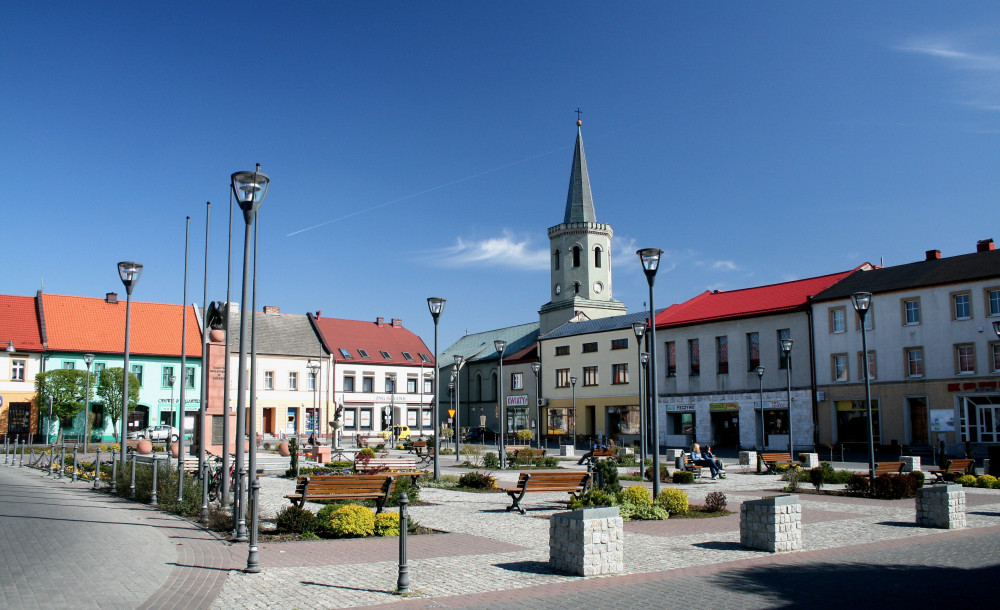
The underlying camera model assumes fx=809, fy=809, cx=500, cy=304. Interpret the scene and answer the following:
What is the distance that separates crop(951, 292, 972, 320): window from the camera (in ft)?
130

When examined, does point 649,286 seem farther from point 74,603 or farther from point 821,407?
point 821,407

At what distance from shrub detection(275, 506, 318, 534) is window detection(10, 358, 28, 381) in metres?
50.9

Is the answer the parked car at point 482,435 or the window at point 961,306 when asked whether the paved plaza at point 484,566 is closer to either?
the window at point 961,306

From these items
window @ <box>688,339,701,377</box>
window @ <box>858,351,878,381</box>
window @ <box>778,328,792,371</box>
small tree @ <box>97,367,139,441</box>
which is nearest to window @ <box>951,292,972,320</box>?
window @ <box>858,351,878,381</box>

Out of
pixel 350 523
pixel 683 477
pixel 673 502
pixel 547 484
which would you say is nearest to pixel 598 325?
pixel 683 477

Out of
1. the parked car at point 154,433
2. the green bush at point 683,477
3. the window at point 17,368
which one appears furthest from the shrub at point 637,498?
the window at point 17,368

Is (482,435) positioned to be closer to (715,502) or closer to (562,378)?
(562,378)

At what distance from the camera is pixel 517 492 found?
16969 millimetres

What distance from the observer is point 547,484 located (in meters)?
17.3

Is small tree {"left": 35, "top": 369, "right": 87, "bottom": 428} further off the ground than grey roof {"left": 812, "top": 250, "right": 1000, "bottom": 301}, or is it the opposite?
grey roof {"left": 812, "top": 250, "right": 1000, "bottom": 301}

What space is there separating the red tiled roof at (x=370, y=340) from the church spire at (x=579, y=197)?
62.3 feet

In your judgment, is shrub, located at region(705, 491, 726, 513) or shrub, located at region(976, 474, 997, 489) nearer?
shrub, located at region(705, 491, 726, 513)

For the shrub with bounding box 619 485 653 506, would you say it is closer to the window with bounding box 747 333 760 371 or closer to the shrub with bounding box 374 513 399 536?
the shrub with bounding box 374 513 399 536

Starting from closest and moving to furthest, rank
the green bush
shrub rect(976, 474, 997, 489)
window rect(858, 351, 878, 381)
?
1. shrub rect(976, 474, 997, 489)
2. the green bush
3. window rect(858, 351, 878, 381)
